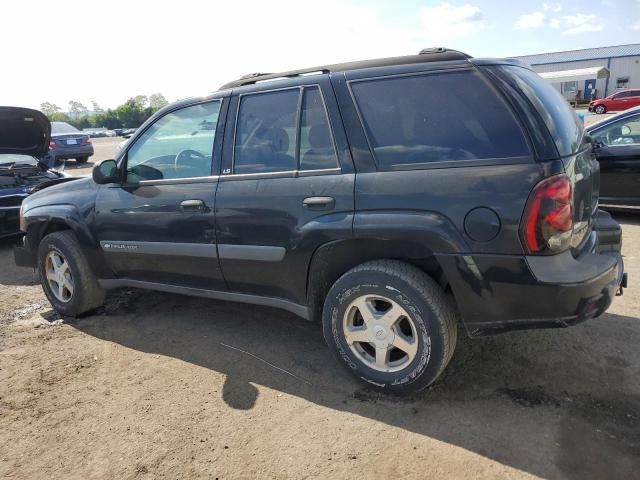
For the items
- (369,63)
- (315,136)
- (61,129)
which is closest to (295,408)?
(315,136)

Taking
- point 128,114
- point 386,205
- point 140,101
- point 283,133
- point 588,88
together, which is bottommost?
point 386,205

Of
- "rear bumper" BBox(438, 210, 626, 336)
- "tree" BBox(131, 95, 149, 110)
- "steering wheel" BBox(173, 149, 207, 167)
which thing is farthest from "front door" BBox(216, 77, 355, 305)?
"tree" BBox(131, 95, 149, 110)

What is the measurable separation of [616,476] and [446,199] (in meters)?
1.47

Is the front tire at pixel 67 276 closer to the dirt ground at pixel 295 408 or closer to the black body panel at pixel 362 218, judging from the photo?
the dirt ground at pixel 295 408

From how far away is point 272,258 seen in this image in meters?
3.21

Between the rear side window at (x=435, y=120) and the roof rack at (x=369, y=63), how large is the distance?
5.7 inches

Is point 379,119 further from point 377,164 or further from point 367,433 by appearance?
point 367,433

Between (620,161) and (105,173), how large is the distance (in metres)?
5.97

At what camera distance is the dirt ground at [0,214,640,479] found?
243 cm

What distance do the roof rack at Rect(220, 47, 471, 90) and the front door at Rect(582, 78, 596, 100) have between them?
5304 centimetres

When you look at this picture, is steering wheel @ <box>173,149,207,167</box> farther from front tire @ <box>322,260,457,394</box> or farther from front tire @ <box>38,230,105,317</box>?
front tire @ <box>322,260,457,394</box>

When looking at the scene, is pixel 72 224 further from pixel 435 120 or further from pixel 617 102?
pixel 617 102

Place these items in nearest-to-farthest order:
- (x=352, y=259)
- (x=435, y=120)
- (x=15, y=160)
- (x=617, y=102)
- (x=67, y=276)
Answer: (x=435, y=120)
(x=352, y=259)
(x=67, y=276)
(x=15, y=160)
(x=617, y=102)

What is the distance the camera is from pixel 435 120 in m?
2.69
